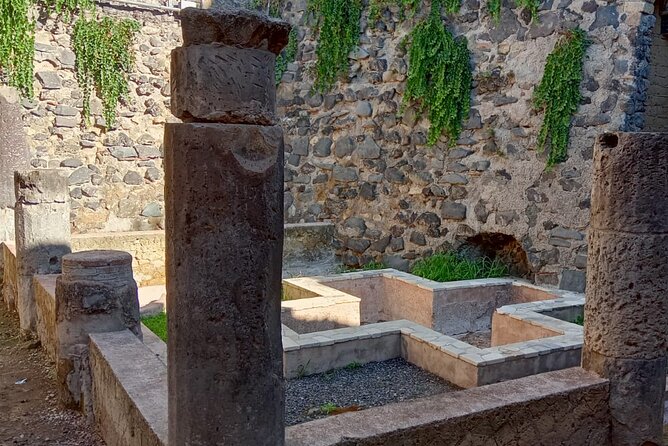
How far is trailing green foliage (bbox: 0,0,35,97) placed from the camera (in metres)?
7.46

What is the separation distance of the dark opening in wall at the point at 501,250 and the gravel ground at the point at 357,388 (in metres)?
2.70

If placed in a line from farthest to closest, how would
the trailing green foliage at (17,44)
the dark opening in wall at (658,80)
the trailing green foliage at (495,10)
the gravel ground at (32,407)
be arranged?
the trailing green foliage at (17,44), the trailing green foliage at (495,10), the dark opening in wall at (658,80), the gravel ground at (32,407)

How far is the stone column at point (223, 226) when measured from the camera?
189 centimetres

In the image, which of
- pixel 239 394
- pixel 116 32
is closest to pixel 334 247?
pixel 116 32

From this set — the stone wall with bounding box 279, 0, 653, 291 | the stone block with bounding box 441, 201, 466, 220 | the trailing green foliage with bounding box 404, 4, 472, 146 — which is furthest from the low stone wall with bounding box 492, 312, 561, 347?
the trailing green foliage with bounding box 404, 4, 472, 146

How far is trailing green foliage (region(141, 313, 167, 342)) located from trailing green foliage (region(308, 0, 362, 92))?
13.3 ft

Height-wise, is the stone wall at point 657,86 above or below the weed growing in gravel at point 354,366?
above

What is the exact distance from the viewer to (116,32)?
8.26 metres

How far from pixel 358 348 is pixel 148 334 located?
1598 millimetres

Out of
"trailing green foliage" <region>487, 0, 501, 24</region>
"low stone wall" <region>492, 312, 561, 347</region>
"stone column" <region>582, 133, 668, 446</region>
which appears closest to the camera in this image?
"stone column" <region>582, 133, 668, 446</region>

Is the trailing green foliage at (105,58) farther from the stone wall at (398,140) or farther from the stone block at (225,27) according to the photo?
the stone block at (225,27)

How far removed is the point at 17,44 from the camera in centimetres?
Result: 757

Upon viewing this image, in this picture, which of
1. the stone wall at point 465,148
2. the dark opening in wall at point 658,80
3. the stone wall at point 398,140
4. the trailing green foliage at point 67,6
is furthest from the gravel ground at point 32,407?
the dark opening in wall at point 658,80

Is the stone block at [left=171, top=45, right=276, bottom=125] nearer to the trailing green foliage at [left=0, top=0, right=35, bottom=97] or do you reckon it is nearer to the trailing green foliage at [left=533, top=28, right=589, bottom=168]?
the trailing green foliage at [left=533, top=28, right=589, bottom=168]
